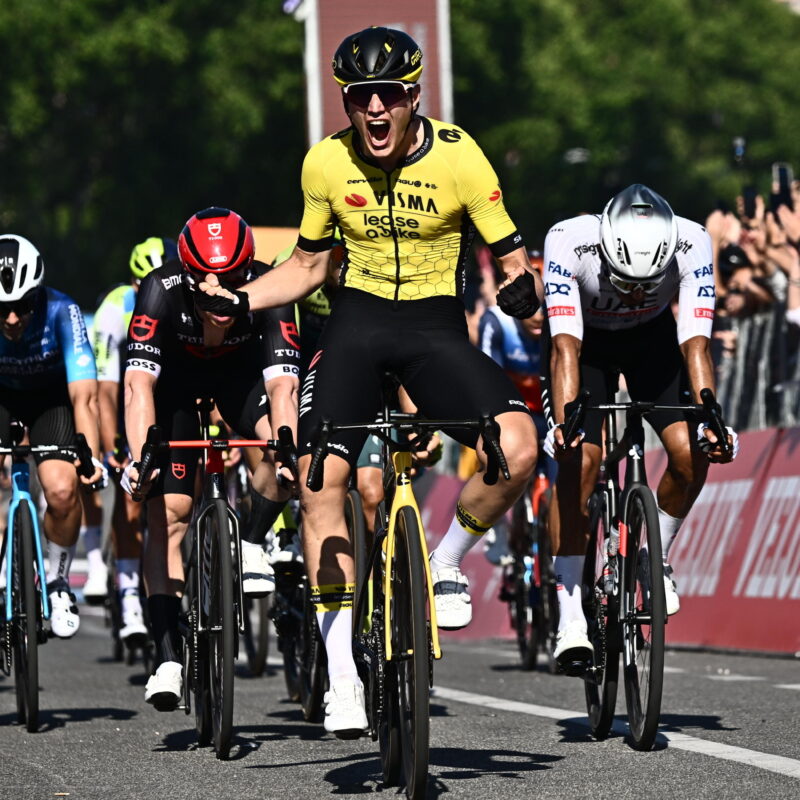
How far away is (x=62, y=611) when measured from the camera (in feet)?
34.8

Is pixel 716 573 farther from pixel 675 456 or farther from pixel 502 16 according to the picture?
pixel 502 16

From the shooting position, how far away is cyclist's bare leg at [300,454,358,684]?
7.92m

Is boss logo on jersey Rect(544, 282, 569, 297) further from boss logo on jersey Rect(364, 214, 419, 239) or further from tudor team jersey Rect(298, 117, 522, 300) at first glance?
boss logo on jersey Rect(364, 214, 419, 239)

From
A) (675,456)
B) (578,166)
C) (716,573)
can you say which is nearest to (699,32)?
(578,166)

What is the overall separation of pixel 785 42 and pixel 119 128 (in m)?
29.8

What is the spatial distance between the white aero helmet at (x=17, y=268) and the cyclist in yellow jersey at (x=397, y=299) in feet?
8.65

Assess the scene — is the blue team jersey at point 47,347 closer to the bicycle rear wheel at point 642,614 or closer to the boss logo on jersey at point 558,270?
the boss logo on jersey at point 558,270

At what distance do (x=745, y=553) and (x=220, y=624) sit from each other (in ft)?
20.2

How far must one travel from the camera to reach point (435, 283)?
317 inches

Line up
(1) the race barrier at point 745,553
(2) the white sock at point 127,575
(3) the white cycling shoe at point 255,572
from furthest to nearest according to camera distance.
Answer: (1) the race barrier at point 745,553 → (2) the white sock at point 127,575 → (3) the white cycling shoe at point 255,572

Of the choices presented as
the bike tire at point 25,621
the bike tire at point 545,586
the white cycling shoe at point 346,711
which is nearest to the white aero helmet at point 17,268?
the bike tire at point 25,621

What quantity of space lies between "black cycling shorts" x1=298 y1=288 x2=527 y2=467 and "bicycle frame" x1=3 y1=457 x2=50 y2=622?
2.88 meters

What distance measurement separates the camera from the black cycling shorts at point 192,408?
31.9ft

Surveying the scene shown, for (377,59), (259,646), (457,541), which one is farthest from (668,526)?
(259,646)
